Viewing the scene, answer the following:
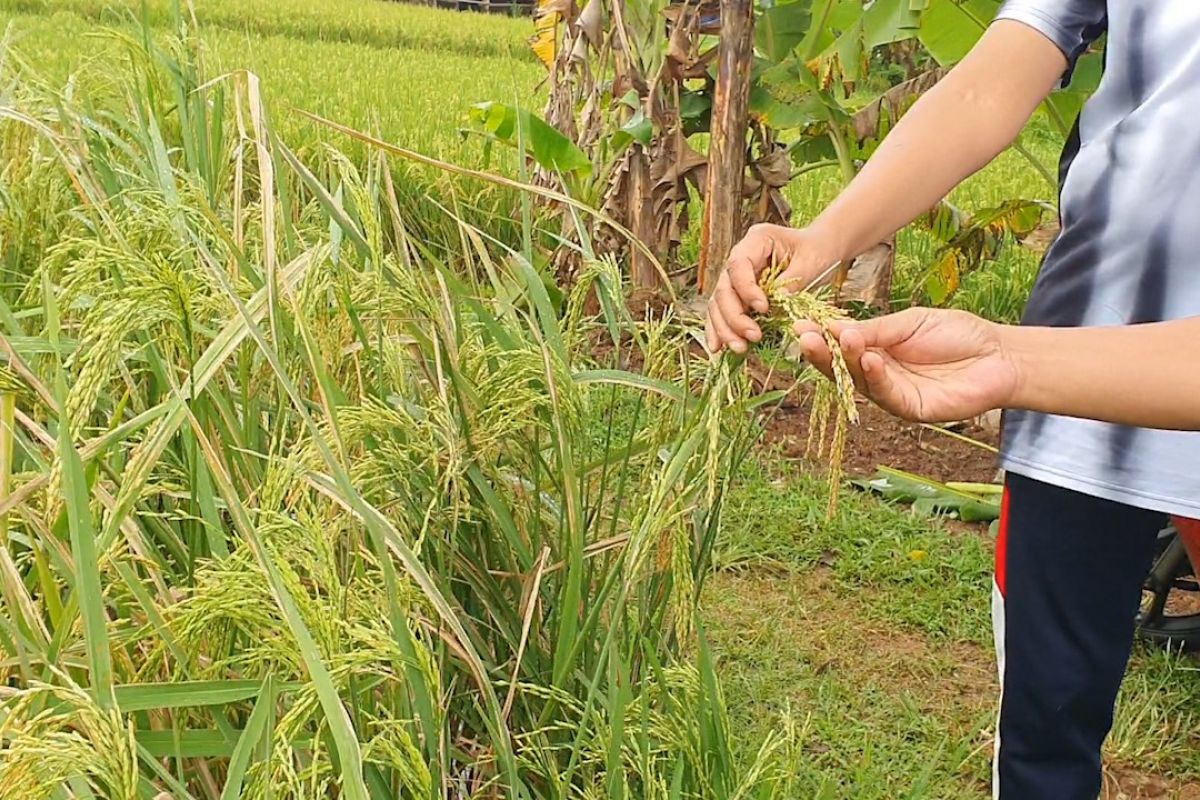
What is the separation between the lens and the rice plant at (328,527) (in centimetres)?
73

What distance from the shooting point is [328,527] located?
3.04ft

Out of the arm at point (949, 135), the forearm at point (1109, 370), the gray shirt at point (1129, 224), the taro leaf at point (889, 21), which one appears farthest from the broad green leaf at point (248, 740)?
the taro leaf at point (889, 21)

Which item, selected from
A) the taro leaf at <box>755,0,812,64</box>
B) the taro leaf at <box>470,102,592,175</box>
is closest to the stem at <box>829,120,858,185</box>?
the taro leaf at <box>755,0,812,64</box>

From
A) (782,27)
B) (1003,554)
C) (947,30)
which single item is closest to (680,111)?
(782,27)

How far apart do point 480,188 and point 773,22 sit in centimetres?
109

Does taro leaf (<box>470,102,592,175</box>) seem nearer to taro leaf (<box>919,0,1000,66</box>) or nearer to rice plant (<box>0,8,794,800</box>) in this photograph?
taro leaf (<box>919,0,1000,66</box>)

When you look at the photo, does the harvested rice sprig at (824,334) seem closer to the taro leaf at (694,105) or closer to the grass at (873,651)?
the grass at (873,651)

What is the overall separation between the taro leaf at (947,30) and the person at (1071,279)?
1.53m

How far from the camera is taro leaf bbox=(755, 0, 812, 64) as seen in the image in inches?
120

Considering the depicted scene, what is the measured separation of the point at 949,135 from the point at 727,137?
5.25 ft

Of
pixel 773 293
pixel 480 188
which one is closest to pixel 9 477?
pixel 773 293

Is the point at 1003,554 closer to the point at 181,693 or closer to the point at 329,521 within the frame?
the point at 329,521

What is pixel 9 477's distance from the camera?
91 centimetres

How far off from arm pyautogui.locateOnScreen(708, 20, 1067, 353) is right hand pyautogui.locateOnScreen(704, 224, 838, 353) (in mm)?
39
